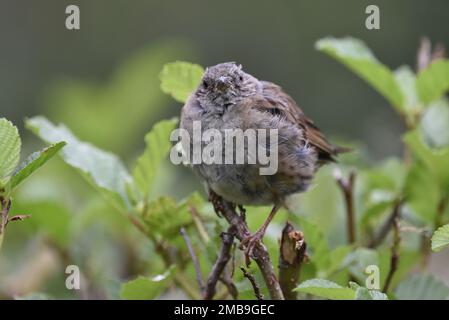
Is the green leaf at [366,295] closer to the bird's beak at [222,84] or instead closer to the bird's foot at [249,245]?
the bird's foot at [249,245]

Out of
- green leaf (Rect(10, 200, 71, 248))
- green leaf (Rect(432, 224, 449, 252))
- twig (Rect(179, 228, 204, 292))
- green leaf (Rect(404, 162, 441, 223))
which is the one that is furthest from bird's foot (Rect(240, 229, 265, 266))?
green leaf (Rect(10, 200, 71, 248))

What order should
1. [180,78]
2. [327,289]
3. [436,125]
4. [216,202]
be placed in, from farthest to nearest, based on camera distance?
[436,125]
[216,202]
[180,78]
[327,289]

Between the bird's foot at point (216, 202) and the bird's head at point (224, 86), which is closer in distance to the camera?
the bird's foot at point (216, 202)

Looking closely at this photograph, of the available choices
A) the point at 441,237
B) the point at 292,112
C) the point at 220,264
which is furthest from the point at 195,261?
the point at 292,112

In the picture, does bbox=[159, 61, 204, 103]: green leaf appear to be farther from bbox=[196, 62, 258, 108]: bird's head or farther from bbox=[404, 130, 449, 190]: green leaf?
bbox=[404, 130, 449, 190]: green leaf

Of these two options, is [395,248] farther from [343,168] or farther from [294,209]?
[343,168]

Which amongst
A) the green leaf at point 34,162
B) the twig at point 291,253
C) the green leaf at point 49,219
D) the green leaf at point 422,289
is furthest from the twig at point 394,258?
the green leaf at point 49,219

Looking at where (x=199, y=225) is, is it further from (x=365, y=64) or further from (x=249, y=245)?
(x=365, y=64)
